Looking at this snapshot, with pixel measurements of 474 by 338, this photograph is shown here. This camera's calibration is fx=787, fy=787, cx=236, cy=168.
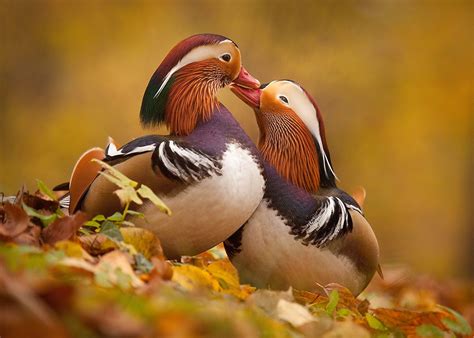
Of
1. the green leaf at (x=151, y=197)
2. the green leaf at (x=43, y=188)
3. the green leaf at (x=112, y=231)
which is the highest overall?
the green leaf at (x=151, y=197)

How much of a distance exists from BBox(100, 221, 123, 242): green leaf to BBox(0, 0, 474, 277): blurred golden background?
7925mm

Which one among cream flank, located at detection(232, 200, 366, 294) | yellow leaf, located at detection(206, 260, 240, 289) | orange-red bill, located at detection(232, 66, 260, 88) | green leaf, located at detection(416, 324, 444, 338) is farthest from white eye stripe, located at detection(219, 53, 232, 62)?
green leaf, located at detection(416, 324, 444, 338)

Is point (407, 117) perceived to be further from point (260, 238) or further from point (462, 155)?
point (260, 238)

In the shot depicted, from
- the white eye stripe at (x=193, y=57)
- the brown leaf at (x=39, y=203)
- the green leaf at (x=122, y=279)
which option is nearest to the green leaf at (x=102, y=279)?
the green leaf at (x=122, y=279)

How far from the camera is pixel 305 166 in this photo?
283 centimetres

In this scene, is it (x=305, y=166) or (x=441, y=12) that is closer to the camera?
(x=305, y=166)

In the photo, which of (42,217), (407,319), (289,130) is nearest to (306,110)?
(289,130)

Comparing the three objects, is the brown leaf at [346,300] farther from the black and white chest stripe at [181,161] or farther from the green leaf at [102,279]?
the green leaf at [102,279]

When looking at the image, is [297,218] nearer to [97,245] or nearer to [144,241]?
[144,241]

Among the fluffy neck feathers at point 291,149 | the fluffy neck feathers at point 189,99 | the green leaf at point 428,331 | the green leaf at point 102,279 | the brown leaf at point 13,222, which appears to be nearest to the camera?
the green leaf at point 102,279

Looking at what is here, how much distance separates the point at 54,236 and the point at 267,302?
618mm

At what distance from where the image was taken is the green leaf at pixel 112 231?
7.45 feet

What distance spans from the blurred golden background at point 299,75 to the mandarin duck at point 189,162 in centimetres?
750

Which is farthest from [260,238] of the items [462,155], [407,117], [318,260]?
[462,155]
